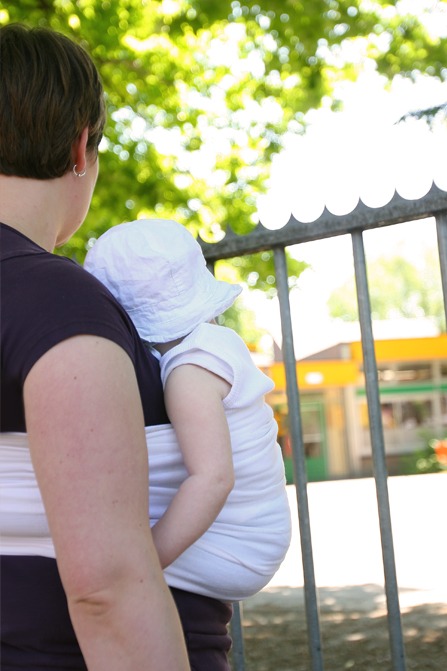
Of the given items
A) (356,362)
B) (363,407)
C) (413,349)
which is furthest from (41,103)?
(356,362)

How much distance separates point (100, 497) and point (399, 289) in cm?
6295

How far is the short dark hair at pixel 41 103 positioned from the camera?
1.26m

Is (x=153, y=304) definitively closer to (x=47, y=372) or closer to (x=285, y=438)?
(x=47, y=372)

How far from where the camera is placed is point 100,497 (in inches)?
41.6

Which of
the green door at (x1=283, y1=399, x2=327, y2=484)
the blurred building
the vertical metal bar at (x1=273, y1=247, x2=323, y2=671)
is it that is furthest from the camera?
the green door at (x1=283, y1=399, x2=327, y2=484)

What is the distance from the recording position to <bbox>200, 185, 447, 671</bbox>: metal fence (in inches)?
98.3

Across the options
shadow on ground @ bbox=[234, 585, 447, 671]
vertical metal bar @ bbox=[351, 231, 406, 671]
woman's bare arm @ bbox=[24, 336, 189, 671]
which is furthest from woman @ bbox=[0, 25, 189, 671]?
shadow on ground @ bbox=[234, 585, 447, 671]

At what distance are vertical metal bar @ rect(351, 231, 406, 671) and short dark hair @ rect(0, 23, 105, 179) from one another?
1382mm

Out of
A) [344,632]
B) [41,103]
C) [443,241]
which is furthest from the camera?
[344,632]

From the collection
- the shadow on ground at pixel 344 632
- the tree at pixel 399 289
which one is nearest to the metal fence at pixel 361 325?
the shadow on ground at pixel 344 632

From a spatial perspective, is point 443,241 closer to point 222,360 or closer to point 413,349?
point 222,360

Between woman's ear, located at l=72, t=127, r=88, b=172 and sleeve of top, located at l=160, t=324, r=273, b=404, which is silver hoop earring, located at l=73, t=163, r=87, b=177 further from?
sleeve of top, located at l=160, t=324, r=273, b=404

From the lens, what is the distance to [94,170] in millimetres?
1398

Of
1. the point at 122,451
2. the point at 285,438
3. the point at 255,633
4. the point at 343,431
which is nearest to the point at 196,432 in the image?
the point at 122,451
